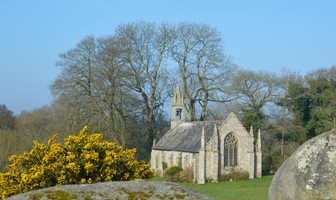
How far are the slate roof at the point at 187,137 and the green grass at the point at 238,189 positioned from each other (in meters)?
4.93

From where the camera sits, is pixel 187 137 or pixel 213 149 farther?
pixel 187 137

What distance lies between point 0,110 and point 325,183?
9549cm

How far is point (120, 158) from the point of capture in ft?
76.3

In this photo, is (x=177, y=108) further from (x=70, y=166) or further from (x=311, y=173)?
(x=311, y=173)

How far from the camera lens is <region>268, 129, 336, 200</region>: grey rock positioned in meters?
10.6

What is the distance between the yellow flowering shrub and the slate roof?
1189 inches

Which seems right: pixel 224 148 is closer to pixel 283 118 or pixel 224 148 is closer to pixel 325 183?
pixel 283 118

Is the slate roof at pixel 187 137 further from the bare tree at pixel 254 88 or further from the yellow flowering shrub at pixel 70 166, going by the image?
the yellow flowering shrub at pixel 70 166

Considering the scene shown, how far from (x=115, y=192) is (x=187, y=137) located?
47.7m

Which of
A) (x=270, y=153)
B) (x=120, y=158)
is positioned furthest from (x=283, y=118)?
(x=120, y=158)

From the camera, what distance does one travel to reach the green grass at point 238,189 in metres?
38.9

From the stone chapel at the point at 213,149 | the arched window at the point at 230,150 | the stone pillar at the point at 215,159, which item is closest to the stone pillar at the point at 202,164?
the stone chapel at the point at 213,149

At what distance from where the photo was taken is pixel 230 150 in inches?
2140

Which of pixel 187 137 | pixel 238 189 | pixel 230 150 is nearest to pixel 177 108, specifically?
pixel 187 137
